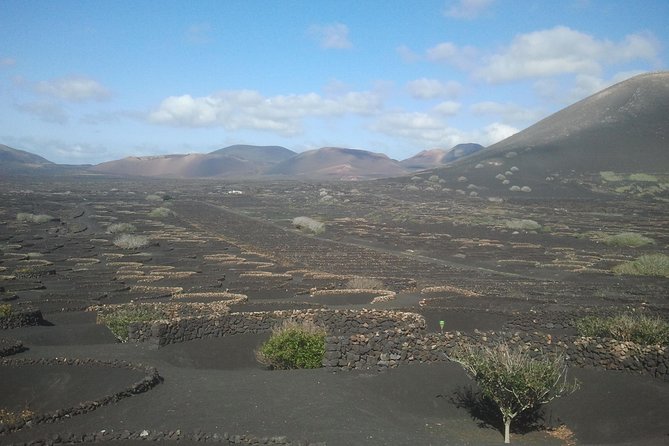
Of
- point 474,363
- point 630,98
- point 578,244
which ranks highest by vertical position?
point 630,98

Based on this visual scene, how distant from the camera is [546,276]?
137ft

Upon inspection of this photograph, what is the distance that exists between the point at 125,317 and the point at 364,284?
1639 centimetres

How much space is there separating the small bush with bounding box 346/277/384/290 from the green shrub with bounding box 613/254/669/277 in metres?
20.6

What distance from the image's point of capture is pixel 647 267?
41.5 m

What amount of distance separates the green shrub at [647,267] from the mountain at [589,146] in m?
74.6

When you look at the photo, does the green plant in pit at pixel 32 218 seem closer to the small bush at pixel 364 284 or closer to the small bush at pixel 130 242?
the small bush at pixel 130 242

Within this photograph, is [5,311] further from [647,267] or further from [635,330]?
[647,267]

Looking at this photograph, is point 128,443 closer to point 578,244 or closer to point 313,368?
point 313,368

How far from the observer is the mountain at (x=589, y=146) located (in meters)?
117

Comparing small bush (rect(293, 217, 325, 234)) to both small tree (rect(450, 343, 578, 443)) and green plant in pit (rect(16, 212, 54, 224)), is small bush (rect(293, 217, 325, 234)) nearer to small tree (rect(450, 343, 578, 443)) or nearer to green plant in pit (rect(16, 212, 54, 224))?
green plant in pit (rect(16, 212, 54, 224))

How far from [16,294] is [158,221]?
160ft

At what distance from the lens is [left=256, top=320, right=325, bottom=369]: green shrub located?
17.3 metres

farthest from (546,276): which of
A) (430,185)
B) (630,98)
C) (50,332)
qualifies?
(630,98)

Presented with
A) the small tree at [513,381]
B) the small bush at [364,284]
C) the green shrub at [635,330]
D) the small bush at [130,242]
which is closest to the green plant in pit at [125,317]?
the small tree at [513,381]
